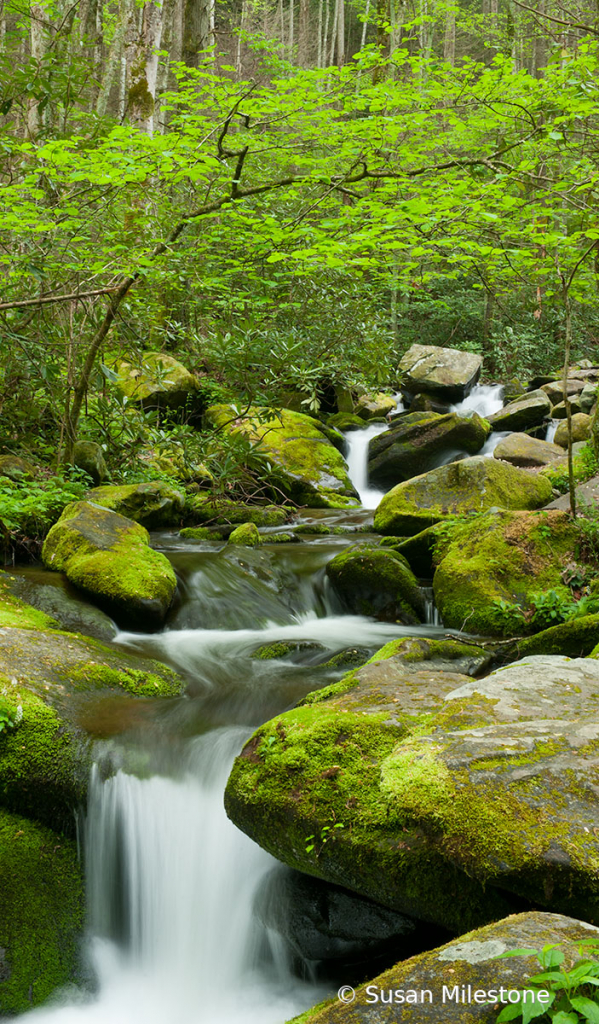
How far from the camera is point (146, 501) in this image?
8.40 metres

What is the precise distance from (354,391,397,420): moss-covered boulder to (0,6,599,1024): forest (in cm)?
181

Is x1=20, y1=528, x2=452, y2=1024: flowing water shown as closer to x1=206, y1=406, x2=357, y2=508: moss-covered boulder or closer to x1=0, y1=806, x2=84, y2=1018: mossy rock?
x1=0, y1=806, x2=84, y2=1018: mossy rock

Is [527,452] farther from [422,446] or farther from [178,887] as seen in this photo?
[178,887]

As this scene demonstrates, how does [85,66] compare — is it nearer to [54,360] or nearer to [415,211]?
[54,360]

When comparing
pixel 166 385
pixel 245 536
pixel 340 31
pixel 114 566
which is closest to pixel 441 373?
pixel 166 385

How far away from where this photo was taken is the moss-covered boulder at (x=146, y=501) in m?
7.93

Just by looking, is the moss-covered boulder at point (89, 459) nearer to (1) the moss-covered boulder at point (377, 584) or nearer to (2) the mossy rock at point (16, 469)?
(2) the mossy rock at point (16, 469)

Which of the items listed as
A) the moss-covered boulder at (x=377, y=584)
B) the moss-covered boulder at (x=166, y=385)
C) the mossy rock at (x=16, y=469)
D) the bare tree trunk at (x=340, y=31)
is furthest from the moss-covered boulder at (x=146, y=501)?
the bare tree trunk at (x=340, y=31)

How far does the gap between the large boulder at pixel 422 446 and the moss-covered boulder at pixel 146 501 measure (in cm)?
440

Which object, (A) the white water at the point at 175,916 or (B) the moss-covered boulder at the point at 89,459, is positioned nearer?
(A) the white water at the point at 175,916

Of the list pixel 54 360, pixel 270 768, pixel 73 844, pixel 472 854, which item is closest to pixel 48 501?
pixel 54 360

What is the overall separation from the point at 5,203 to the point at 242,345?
2759 millimetres

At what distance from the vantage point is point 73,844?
3.37 meters

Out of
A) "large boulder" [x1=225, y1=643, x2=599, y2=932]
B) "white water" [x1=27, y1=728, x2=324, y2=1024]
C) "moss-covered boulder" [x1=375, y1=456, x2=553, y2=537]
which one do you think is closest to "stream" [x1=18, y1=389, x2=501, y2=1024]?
"white water" [x1=27, y1=728, x2=324, y2=1024]
